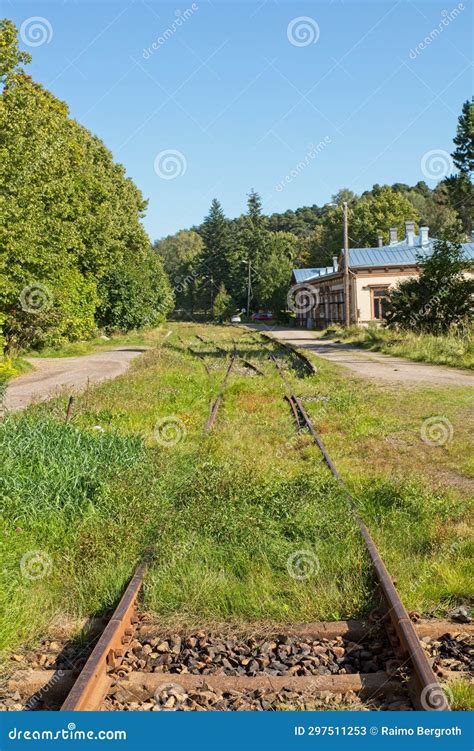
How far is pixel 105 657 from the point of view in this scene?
418 centimetres

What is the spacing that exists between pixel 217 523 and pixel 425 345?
2227 centimetres

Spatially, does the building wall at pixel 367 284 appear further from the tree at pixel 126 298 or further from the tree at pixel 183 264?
the tree at pixel 183 264

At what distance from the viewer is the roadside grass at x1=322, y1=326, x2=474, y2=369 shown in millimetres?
23609

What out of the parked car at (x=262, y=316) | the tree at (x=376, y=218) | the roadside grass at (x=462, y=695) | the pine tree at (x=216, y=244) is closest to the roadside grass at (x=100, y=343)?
the roadside grass at (x=462, y=695)

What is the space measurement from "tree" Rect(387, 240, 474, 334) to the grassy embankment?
1908 centimetres

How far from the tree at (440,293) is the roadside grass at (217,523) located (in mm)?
19503

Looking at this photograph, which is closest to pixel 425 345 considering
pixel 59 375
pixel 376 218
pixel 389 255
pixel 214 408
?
pixel 59 375

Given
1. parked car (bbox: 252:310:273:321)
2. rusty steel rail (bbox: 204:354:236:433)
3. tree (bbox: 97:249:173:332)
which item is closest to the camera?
rusty steel rail (bbox: 204:354:236:433)

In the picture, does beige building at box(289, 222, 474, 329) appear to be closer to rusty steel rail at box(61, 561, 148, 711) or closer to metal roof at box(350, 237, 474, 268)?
metal roof at box(350, 237, 474, 268)

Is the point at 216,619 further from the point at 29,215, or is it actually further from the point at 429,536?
the point at 29,215

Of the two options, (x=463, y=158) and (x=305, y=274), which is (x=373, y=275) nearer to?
(x=463, y=158)

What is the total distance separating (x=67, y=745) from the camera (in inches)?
137

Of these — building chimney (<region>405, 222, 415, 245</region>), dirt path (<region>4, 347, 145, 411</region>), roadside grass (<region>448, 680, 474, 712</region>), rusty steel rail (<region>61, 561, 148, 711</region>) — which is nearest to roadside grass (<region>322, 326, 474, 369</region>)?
dirt path (<region>4, 347, 145, 411</region>)

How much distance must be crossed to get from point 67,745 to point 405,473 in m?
5.57
